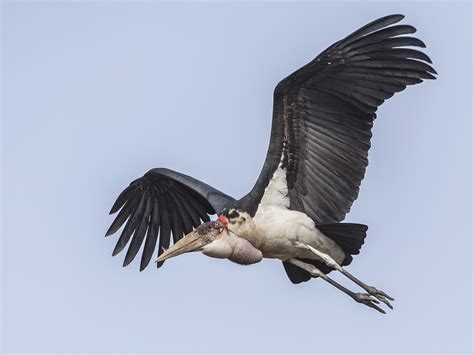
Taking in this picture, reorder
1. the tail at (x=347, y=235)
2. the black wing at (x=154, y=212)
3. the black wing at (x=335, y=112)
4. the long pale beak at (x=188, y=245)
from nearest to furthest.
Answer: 1. the black wing at (x=335, y=112)
2. the long pale beak at (x=188, y=245)
3. the tail at (x=347, y=235)
4. the black wing at (x=154, y=212)

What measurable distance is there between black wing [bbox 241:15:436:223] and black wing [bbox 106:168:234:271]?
280 cm

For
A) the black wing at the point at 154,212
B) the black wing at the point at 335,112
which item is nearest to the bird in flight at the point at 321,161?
the black wing at the point at 335,112

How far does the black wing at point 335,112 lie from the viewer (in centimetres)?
1864

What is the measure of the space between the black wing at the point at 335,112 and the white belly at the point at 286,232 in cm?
15

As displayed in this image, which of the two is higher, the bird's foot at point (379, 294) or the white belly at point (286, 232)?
the white belly at point (286, 232)

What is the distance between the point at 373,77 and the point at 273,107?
128 cm

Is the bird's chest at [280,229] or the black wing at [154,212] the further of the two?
the black wing at [154,212]

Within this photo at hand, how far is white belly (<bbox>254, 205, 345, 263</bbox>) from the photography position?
62.7 ft

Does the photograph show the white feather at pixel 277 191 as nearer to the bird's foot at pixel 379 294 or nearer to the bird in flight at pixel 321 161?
the bird in flight at pixel 321 161

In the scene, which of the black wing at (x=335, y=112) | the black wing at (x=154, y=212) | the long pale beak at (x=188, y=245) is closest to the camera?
the black wing at (x=335, y=112)

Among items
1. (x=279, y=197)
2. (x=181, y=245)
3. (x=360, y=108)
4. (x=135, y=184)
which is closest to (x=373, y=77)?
(x=360, y=108)

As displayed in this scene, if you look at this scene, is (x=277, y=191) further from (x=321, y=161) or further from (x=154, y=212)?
(x=154, y=212)

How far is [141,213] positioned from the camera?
866 inches

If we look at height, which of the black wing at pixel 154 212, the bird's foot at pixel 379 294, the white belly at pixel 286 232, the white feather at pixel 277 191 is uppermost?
the black wing at pixel 154 212
